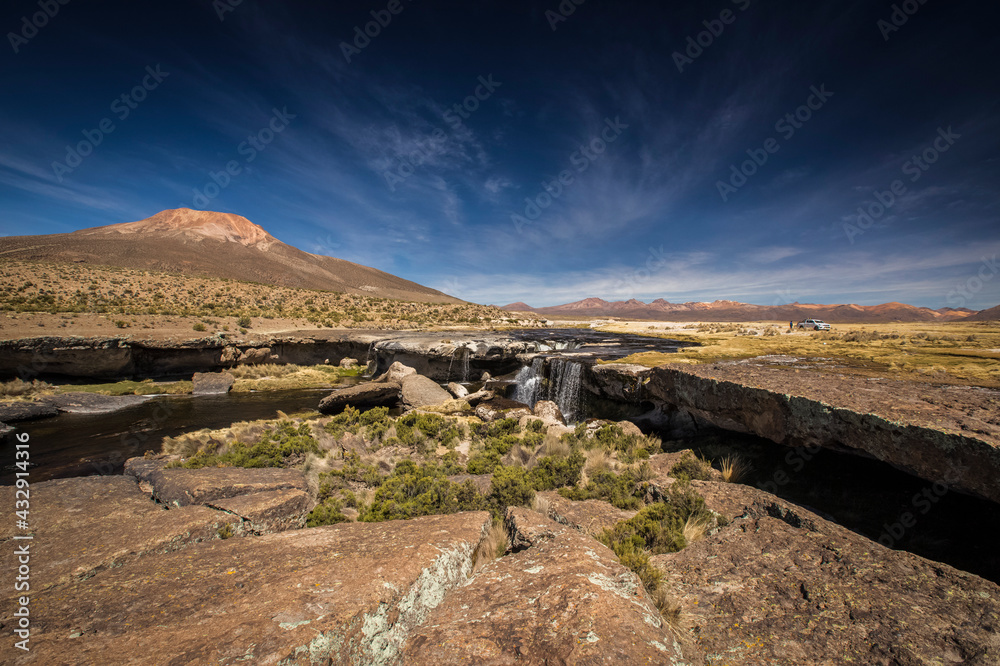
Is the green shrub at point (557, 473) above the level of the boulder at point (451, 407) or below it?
above

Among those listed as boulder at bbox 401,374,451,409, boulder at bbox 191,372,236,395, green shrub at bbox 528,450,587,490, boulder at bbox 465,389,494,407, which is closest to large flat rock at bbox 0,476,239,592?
green shrub at bbox 528,450,587,490

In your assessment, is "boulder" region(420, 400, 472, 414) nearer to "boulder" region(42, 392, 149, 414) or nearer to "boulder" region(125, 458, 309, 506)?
"boulder" region(125, 458, 309, 506)

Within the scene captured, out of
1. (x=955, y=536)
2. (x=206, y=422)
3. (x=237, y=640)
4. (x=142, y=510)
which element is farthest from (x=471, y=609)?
(x=206, y=422)

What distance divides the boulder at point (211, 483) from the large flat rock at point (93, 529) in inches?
11.7

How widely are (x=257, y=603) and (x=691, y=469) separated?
735 cm

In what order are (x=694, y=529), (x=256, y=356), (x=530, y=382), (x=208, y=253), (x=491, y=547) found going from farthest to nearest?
(x=208, y=253) < (x=256, y=356) < (x=530, y=382) < (x=694, y=529) < (x=491, y=547)

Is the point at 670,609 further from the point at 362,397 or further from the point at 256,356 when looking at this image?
the point at 256,356

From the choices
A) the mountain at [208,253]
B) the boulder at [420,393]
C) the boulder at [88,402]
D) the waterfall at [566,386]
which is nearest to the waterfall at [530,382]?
the waterfall at [566,386]

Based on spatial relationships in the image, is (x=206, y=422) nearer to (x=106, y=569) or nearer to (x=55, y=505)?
(x=55, y=505)

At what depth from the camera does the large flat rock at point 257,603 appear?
2.26 meters

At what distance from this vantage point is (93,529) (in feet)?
13.1

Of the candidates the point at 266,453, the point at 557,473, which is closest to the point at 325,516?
the point at 266,453

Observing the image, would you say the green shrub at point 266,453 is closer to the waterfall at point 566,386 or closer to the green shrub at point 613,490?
the green shrub at point 613,490

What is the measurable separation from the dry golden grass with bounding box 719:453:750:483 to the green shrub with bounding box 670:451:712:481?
0.26 meters
